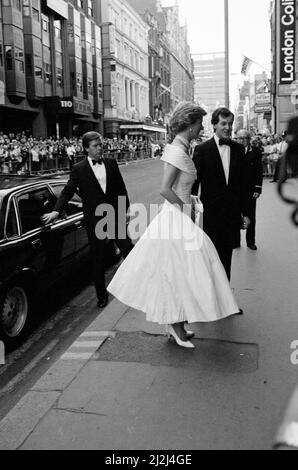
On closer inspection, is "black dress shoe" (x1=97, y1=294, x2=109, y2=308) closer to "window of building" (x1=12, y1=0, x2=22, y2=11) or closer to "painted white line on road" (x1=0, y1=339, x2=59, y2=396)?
"painted white line on road" (x1=0, y1=339, x2=59, y2=396)

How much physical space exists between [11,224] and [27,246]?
0.86 ft

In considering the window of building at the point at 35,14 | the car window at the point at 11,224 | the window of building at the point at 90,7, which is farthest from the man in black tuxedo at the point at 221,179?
the window of building at the point at 90,7

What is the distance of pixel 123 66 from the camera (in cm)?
5959

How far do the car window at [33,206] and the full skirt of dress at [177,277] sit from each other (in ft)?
5.22

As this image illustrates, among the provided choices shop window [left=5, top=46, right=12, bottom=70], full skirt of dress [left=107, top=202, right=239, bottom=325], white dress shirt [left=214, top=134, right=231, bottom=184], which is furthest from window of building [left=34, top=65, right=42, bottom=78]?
full skirt of dress [left=107, top=202, right=239, bottom=325]

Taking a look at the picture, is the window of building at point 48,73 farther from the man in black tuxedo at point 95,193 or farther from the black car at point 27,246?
the man in black tuxedo at point 95,193

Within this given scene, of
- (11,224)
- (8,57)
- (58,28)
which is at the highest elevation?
(58,28)

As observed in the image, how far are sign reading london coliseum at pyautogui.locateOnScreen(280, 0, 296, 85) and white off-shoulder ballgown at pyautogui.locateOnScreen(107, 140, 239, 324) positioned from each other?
2910cm

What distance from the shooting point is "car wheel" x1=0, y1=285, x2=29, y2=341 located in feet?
14.9

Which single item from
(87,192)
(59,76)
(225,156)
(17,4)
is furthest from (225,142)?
(59,76)

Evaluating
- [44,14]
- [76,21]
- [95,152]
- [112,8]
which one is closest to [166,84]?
[112,8]

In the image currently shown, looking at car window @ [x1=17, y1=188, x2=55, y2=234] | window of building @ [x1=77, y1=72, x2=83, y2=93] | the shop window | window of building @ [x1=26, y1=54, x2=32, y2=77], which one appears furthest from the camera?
window of building @ [x1=77, y1=72, x2=83, y2=93]

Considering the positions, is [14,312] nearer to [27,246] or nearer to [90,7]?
[27,246]

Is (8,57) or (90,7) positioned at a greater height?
(90,7)
